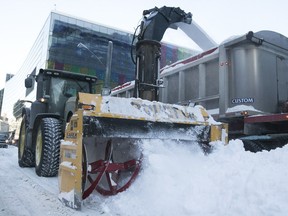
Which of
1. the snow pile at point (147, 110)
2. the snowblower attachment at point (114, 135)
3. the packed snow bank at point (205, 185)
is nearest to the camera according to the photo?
the packed snow bank at point (205, 185)

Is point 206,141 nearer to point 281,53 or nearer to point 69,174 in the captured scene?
point 69,174

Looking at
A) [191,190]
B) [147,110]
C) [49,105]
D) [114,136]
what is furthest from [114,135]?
[49,105]

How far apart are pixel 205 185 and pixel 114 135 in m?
1.24

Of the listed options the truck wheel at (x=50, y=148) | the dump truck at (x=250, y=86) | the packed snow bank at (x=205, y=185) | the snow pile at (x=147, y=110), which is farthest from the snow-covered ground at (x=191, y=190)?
the dump truck at (x=250, y=86)

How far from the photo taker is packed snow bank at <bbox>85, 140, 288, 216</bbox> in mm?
2990

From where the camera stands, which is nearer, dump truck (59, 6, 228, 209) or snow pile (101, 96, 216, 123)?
dump truck (59, 6, 228, 209)

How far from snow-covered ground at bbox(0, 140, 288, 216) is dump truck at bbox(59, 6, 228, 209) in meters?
0.16

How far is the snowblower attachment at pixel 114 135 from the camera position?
383 centimetres

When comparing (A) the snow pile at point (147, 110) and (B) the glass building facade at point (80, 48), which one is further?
(B) the glass building facade at point (80, 48)

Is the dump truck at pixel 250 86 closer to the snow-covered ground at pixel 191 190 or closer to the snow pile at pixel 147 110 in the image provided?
the snow pile at pixel 147 110

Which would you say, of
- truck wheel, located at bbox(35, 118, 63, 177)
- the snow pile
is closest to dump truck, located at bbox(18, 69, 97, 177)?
truck wheel, located at bbox(35, 118, 63, 177)

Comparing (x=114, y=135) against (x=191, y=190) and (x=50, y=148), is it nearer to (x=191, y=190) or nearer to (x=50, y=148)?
(x=191, y=190)

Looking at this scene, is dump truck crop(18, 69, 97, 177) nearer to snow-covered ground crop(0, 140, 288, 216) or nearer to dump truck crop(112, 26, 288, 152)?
snow-covered ground crop(0, 140, 288, 216)

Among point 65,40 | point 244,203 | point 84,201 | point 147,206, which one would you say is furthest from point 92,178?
point 65,40
